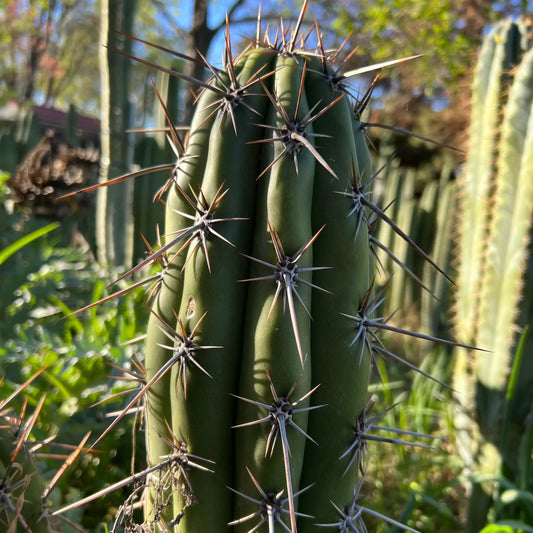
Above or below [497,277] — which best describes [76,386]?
below

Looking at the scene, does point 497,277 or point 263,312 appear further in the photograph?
point 497,277

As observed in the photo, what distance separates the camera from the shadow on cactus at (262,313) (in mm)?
1015

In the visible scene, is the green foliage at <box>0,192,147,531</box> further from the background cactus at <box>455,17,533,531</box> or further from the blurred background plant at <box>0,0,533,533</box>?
the background cactus at <box>455,17,533,531</box>

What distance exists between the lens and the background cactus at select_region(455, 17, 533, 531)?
89.3 inches

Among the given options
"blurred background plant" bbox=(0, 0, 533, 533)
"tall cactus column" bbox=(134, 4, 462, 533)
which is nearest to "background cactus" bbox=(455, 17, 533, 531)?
"blurred background plant" bbox=(0, 0, 533, 533)

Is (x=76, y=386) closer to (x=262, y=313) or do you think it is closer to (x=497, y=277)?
(x=262, y=313)

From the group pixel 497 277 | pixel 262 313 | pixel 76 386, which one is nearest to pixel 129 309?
pixel 76 386

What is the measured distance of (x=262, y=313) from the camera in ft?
3.34

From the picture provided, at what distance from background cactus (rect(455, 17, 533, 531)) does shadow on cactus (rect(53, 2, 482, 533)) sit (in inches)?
54.6

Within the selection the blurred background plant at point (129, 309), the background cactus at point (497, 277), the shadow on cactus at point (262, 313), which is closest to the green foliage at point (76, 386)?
the blurred background plant at point (129, 309)

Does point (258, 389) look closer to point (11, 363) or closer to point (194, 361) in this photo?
point (194, 361)

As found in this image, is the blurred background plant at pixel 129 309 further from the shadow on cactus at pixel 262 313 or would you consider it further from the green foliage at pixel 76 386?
the shadow on cactus at pixel 262 313

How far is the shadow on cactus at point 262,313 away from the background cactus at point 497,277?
1388mm

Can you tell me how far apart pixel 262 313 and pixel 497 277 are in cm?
171
